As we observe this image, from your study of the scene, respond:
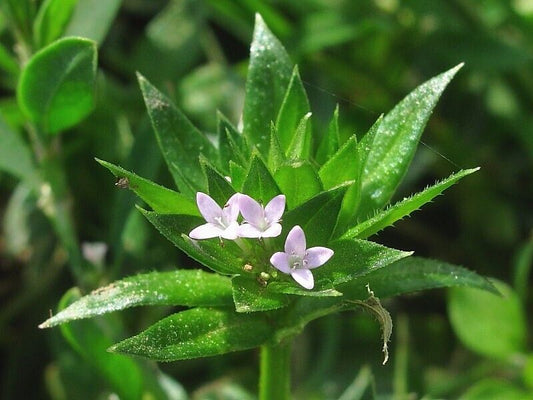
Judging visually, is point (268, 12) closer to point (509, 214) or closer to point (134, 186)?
point (509, 214)

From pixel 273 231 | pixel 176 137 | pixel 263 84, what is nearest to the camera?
pixel 273 231

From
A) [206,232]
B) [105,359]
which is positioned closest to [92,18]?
[105,359]

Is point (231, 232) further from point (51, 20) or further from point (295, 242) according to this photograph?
point (51, 20)

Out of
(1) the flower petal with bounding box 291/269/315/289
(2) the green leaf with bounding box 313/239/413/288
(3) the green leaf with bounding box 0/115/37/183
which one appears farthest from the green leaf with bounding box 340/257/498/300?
(3) the green leaf with bounding box 0/115/37/183

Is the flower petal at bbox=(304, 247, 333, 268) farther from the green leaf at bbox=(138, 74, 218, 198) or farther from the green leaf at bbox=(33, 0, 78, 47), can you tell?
the green leaf at bbox=(33, 0, 78, 47)

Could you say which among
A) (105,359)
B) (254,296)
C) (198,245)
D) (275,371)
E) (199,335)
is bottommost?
(105,359)

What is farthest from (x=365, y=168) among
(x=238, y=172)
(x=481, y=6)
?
(x=481, y=6)

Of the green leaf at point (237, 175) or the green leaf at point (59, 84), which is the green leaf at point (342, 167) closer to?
the green leaf at point (237, 175)
